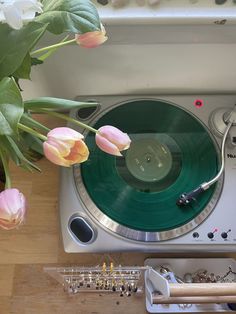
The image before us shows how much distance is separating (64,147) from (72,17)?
19 cm

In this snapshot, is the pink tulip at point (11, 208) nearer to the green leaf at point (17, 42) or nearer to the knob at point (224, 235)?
the green leaf at point (17, 42)

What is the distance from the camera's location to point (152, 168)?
2.64 ft

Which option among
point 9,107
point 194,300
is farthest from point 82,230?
point 9,107

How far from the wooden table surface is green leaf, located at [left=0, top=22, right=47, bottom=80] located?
39cm

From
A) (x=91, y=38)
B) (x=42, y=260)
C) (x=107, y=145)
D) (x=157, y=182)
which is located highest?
(x=91, y=38)

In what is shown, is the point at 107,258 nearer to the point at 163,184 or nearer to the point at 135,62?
the point at 163,184

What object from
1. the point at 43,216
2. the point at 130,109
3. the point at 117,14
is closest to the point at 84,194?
the point at 43,216

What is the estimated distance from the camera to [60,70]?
32.9 inches

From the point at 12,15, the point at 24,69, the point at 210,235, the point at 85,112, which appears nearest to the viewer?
the point at 12,15

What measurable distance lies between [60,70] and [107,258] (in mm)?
423

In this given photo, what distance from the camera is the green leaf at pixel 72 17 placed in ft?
1.65

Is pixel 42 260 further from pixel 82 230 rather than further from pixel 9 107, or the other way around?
pixel 9 107

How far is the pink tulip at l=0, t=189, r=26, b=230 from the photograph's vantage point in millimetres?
464

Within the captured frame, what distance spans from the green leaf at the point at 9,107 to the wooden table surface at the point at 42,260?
416 millimetres
